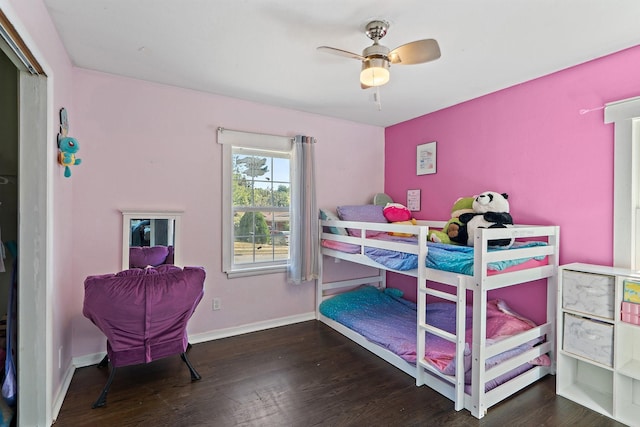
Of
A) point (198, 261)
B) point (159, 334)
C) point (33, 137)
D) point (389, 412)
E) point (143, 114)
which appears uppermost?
point (143, 114)

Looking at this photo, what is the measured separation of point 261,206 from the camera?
3.42 meters

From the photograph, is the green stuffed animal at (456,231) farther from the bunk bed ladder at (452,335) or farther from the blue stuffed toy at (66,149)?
the blue stuffed toy at (66,149)

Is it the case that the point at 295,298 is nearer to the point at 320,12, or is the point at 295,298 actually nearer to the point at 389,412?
the point at 389,412

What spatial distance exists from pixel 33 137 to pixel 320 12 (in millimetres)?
1714

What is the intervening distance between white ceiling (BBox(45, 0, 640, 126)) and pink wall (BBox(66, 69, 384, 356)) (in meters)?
0.23

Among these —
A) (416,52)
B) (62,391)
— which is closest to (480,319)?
(416,52)

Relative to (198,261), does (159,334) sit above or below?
below

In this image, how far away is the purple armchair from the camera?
2.03 m

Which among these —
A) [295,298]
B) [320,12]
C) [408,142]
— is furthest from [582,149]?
[295,298]

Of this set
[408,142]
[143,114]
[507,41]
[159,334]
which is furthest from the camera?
[408,142]

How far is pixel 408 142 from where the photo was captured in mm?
3809

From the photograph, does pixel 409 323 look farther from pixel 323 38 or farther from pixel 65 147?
pixel 65 147

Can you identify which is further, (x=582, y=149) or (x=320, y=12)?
(x=582, y=149)

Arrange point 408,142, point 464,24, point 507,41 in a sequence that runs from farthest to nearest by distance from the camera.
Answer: point 408,142 → point 507,41 → point 464,24
